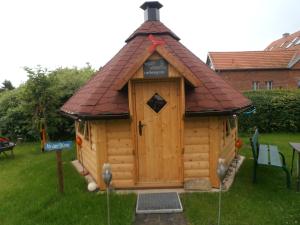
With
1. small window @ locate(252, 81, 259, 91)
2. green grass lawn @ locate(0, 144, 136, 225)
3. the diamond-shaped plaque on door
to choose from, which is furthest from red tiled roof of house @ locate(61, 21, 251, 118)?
small window @ locate(252, 81, 259, 91)

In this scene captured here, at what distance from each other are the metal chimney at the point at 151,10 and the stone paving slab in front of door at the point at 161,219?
671 centimetres

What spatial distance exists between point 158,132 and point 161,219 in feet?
7.04

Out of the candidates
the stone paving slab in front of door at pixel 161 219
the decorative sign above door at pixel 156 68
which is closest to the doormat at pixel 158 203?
the stone paving slab in front of door at pixel 161 219

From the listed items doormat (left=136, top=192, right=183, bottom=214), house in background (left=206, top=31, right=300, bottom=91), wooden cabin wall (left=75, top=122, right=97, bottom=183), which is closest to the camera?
doormat (left=136, top=192, right=183, bottom=214)

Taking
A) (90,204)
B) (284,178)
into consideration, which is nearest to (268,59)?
(284,178)

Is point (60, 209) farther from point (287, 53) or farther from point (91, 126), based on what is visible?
point (287, 53)

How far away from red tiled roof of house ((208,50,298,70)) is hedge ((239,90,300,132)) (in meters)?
11.9

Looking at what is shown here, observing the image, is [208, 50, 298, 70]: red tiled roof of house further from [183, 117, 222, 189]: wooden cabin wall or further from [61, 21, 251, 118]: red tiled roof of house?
[183, 117, 222, 189]: wooden cabin wall

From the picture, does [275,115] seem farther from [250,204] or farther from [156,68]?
[156,68]

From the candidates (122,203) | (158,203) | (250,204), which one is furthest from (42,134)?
(250,204)

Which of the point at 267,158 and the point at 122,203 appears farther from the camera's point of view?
the point at 267,158

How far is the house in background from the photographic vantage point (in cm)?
2811

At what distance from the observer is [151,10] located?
30.6 feet

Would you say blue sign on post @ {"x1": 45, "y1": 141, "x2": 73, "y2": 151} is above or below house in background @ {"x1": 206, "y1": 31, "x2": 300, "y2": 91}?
below
